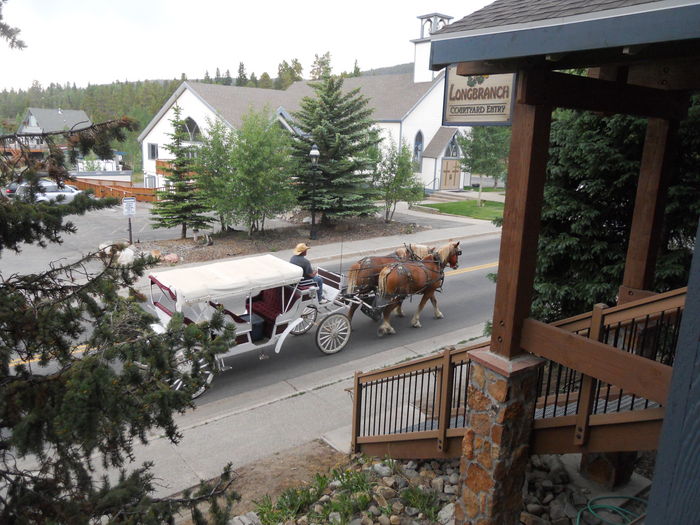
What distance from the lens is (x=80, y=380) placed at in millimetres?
3596

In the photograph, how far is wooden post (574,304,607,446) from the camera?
4.61m

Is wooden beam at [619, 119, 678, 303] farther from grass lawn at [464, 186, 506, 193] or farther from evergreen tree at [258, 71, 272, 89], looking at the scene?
evergreen tree at [258, 71, 272, 89]

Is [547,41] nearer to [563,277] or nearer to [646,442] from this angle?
[646,442]

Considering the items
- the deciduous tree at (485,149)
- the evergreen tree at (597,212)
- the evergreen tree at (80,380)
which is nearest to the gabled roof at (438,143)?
the deciduous tree at (485,149)

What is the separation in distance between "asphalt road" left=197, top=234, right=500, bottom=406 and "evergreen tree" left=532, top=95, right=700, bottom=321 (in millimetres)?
4126

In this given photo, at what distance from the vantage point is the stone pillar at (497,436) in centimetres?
477

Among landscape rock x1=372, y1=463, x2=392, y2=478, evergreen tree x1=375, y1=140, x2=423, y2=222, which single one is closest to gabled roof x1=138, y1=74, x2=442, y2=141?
evergreen tree x1=375, y1=140, x2=423, y2=222

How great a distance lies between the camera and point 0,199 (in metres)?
4.56

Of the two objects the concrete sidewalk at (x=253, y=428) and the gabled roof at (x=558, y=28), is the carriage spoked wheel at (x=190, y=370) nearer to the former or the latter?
the concrete sidewalk at (x=253, y=428)

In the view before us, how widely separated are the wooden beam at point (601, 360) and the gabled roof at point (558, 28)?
2.09 m

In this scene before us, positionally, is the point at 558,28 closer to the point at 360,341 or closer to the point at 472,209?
the point at 360,341

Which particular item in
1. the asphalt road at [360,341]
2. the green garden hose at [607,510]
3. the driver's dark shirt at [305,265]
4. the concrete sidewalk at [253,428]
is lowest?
the concrete sidewalk at [253,428]

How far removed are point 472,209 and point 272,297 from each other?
2534 cm

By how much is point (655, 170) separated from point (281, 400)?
21.8 ft
